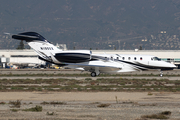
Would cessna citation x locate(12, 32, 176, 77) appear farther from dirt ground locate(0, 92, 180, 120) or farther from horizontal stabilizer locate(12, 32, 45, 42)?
dirt ground locate(0, 92, 180, 120)

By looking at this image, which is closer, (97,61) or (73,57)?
(73,57)

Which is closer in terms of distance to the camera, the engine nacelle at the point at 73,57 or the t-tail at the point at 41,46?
the engine nacelle at the point at 73,57

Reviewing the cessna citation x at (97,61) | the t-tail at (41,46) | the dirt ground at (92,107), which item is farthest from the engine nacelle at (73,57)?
the dirt ground at (92,107)

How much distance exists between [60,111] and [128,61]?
27.1 metres

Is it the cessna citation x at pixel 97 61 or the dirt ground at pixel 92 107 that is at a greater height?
the cessna citation x at pixel 97 61

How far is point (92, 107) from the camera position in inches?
682

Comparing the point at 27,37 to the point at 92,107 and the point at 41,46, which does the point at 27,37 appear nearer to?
the point at 41,46

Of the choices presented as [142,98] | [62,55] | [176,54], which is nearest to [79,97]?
[142,98]

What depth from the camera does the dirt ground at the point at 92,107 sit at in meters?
14.8

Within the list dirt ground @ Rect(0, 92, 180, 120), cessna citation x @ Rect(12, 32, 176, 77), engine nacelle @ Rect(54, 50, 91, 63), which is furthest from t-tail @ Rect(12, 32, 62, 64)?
dirt ground @ Rect(0, 92, 180, 120)

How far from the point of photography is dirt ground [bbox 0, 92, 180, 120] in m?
14.8

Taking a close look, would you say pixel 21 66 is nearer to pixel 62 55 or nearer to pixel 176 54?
pixel 176 54

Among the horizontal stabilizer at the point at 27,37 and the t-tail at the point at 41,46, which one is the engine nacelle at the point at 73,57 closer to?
the t-tail at the point at 41,46

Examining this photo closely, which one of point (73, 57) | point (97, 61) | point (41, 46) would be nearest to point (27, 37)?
point (41, 46)
